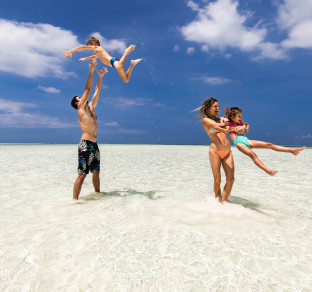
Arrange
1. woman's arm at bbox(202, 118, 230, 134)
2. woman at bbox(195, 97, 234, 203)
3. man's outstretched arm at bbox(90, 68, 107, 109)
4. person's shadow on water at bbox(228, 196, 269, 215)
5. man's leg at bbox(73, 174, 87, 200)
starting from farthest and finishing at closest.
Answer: man's outstretched arm at bbox(90, 68, 107, 109)
man's leg at bbox(73, 174, 87, 200)
person's shadow on water at bbox(228, 196, 269, 215)
woman at bbox(195, 97, 234, 203)
woman's arm at bbox(202, 118, 230, 134)

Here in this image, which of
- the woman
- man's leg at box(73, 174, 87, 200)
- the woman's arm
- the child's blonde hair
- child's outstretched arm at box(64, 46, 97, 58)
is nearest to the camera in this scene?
the woman's arm

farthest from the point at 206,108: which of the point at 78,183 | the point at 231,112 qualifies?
Answer: the point at 78,183

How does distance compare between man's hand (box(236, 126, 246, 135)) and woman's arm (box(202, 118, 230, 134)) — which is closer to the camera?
woman's arm (box(202, 118, 230, 134))

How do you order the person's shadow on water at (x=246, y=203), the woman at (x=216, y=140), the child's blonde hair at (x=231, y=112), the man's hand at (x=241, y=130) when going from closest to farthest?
1. the man's hand at (x=241, y=130)
2. the child's blonde hair at (x=231, y=112)
3. the woman at (x=216, y=140)
4. the person's shadow on water at (x=246, y=203)

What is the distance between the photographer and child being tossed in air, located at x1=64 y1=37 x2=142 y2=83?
4.44 m

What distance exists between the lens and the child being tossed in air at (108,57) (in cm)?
444

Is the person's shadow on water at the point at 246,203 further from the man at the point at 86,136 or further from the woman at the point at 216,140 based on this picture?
the man at the point at 86,136

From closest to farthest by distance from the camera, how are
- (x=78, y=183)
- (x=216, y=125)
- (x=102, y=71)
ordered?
(x=216, y=125) → (x=78, y=183) → (x=102, y=71)

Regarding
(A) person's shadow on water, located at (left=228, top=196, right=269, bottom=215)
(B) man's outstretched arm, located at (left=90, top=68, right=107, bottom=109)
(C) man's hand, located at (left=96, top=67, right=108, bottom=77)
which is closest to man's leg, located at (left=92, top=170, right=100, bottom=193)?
(B) man's outstretched arm, located at (left=90, top=68, right=107, bottom=109)

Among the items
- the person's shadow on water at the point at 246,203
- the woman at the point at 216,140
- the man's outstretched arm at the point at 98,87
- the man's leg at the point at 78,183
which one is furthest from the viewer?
the man's outstretched arm at the point at 98,87

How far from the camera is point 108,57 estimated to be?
15.1 feet

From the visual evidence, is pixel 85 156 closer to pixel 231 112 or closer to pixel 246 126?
pixel 231 112

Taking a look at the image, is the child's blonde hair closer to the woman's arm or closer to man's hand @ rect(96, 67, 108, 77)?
the woman's arm

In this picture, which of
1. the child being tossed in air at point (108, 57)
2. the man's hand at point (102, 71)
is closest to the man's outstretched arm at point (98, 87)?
the man's hand at point (102, 71)
